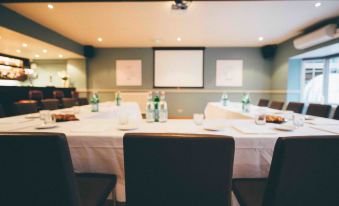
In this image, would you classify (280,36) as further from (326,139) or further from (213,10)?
(326,139)

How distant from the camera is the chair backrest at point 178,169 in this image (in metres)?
0.61

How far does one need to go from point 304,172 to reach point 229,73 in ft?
20.2

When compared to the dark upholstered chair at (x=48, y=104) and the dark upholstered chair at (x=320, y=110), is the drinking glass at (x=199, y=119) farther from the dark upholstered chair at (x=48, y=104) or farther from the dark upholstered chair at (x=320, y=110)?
the dark upholstered chair at (x=48, y=104)

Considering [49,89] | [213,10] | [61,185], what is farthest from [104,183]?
[49,89]

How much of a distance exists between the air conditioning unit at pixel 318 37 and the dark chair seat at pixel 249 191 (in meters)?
4.31

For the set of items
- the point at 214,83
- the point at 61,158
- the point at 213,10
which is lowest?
the point at 61,158

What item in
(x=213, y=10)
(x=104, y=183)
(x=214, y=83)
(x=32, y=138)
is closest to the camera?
(x=32, y=138)

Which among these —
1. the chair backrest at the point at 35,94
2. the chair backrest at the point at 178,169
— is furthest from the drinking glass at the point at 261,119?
the chair backrest at the point at 35,94

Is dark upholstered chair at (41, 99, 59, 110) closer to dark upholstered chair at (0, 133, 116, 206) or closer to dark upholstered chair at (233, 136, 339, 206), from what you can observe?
dark upholstered chair at (0, 133, 116, 206)

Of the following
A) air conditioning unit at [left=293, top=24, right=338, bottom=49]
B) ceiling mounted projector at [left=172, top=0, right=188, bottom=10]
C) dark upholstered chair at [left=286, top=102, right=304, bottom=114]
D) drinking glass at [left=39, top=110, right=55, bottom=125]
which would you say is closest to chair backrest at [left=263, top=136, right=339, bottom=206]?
drinking glass at [left=39, top=110, right=55, bottom=125]

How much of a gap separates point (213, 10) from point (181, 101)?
3601 millimetres

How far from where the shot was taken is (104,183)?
1.00 m

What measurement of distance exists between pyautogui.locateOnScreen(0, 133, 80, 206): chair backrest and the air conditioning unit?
507 cm

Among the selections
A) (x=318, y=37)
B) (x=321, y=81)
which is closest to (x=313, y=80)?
(x=321, y=81)
